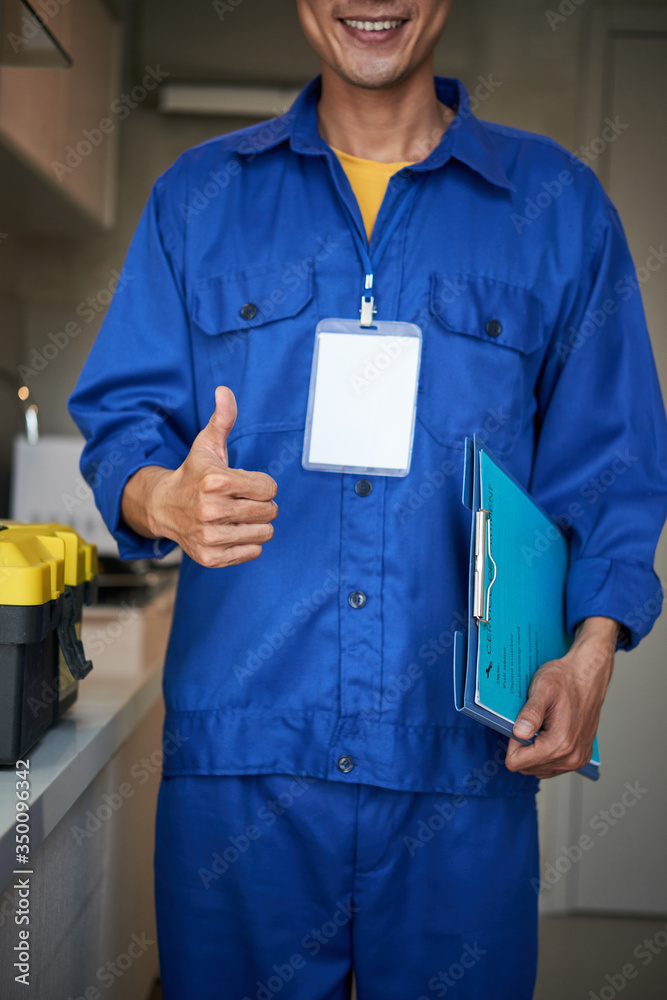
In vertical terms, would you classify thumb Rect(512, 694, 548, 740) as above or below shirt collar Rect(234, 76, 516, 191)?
below

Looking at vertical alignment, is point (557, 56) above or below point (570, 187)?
above

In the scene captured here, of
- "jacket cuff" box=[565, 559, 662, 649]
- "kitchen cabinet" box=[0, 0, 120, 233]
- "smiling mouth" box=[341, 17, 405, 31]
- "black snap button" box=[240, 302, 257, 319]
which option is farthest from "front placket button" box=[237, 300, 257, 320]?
"kitchen cabinet" box=[0, 0, 120, 233]

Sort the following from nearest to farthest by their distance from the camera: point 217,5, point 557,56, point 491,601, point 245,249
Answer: point 491,601
point 245,249
point 557,56
point 217,5

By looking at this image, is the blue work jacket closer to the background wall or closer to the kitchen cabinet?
the kitchen cabinet

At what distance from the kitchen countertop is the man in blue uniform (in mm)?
120

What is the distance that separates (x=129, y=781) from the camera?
1531 mm

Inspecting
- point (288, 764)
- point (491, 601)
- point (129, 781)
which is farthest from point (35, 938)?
point (491, 601)

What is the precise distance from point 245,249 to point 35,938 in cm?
82

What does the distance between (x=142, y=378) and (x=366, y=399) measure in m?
0.27

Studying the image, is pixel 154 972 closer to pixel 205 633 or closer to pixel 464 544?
pixel 205 633

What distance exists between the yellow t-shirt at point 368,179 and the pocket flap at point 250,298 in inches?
4.6

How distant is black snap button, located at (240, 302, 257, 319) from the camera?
3.53ft

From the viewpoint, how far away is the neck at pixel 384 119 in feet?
3.71

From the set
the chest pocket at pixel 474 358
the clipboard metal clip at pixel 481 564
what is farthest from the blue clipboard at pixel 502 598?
the chest pocket at pixel 474 358
